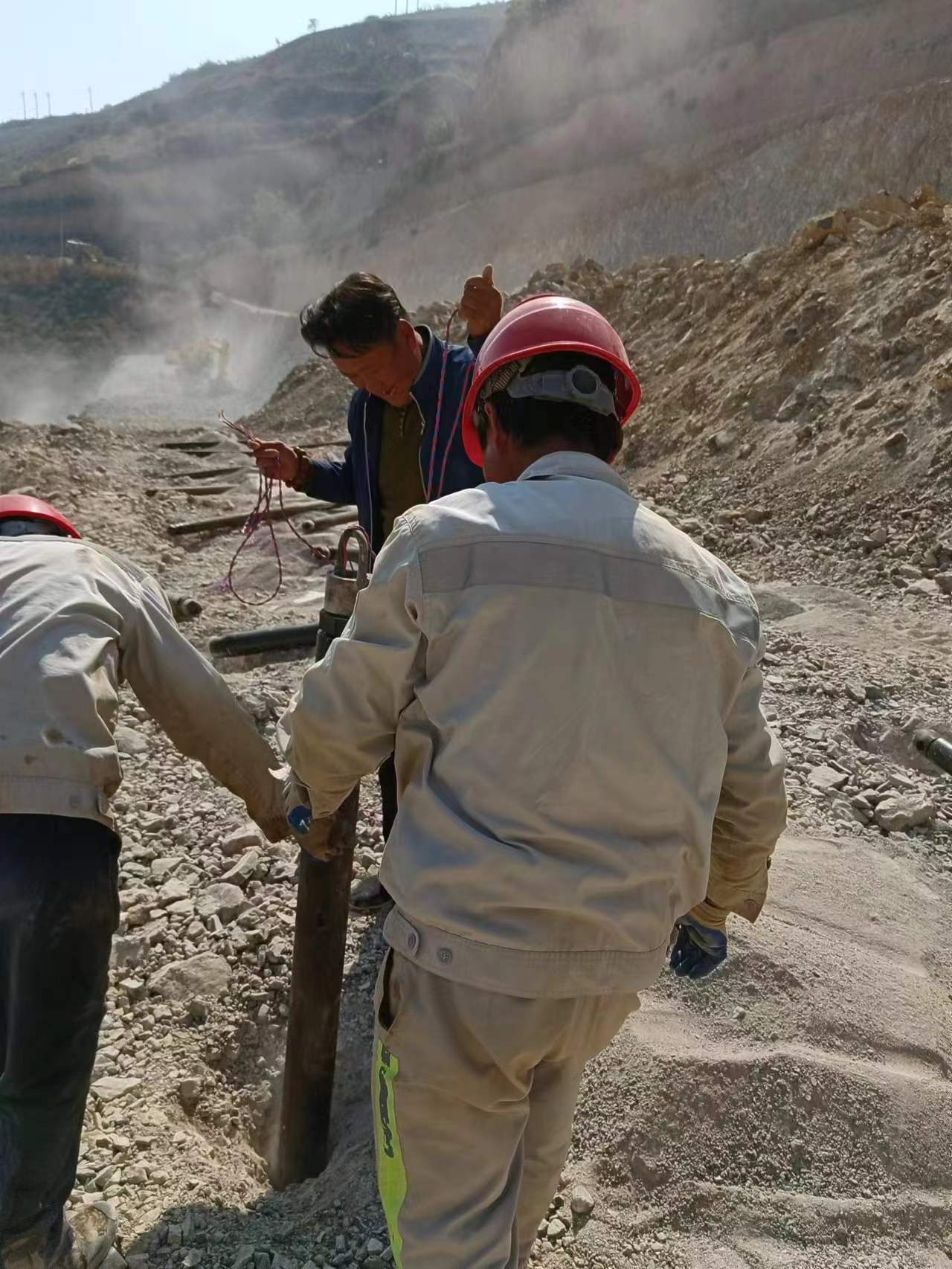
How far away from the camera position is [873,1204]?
222 centimetres

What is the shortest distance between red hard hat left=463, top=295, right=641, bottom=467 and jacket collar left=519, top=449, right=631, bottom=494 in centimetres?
11

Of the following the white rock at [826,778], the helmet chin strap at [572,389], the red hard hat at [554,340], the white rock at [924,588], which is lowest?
the white rock at [826,778]

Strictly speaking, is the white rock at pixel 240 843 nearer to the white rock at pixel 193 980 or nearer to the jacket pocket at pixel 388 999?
the white rock at pixel 193 980

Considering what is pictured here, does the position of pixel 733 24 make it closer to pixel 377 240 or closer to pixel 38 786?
pixel 377 240

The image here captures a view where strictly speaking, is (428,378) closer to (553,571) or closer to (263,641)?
(553,571)

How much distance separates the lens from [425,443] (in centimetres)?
281

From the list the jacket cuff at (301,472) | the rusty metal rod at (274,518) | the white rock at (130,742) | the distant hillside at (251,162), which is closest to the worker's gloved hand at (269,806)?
the jacket cuff at (301,472)

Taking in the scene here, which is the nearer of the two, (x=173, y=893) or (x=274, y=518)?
(x=173, y=893)

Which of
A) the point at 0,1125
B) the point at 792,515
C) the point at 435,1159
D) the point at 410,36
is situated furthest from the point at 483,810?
the point at 410,36

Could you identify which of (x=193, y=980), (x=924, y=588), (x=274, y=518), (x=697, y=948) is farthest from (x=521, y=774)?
(x=274, y=518)

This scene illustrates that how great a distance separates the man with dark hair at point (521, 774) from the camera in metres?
1.39

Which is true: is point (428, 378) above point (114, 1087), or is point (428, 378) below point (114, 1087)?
above

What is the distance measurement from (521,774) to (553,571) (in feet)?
0.97

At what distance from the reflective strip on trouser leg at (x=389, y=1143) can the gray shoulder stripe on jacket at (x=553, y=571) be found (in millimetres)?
756
